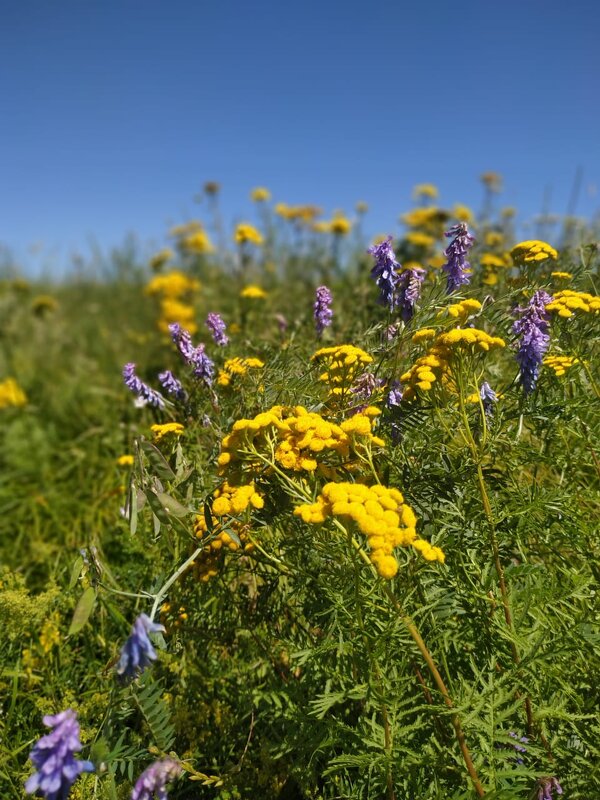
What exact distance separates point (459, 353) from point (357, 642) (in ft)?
2.33

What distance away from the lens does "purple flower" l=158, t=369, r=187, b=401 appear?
2.09 meters

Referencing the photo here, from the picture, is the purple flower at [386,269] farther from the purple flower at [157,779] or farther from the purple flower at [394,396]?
the purple flower at [157,779]

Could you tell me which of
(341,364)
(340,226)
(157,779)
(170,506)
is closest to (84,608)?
(170,506)

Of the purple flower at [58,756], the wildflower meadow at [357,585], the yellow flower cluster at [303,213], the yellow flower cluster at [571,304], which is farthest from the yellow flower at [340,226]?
the purple flower at [58,756]

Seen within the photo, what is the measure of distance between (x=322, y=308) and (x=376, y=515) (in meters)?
1.29

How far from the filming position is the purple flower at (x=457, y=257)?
191 cm

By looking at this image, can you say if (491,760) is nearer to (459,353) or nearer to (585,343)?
(459,353)

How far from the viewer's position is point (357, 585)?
3.92 feet

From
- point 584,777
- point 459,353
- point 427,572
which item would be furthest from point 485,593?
point 459,353

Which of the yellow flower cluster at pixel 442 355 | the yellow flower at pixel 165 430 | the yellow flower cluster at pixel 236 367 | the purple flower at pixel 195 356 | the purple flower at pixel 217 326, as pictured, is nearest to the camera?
the yellow flower cluster at pixel 442 355

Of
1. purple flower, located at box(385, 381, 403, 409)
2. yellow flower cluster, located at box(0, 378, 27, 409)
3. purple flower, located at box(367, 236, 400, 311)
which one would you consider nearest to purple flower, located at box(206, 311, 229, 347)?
purple flower, located at box(367, 236, 400, 311)

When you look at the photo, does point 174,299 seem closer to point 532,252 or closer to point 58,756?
point 532,252

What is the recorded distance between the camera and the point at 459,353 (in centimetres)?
144

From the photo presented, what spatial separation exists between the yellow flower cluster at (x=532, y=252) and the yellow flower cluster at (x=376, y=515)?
3.65 feet
